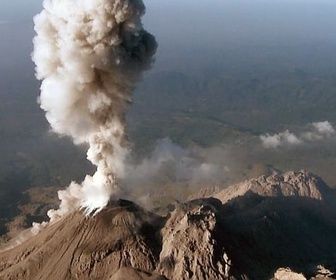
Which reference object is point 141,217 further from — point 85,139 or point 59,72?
point 59,72

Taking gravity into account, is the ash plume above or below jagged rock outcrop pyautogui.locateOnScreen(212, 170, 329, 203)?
below

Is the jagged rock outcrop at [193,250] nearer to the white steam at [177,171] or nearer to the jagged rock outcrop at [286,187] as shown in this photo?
the jagged rock outcrop at [286,187]

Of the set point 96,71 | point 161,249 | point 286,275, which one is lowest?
point 286,275

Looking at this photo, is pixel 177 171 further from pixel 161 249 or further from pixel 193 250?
pixel 193 250

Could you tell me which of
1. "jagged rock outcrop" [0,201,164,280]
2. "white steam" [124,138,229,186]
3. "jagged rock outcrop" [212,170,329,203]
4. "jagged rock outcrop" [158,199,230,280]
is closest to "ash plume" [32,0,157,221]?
"jagged rock outcrop" [0,201,164,280]

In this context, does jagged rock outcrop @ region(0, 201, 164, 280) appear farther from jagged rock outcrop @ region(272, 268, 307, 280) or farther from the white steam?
the white steam

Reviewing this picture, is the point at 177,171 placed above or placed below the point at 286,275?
above

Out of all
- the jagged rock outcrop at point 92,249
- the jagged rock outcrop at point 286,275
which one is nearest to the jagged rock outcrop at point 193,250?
Answer: the jagged rock outcrop at point 92,249

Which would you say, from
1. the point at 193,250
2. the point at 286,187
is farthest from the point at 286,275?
the point at 286,187

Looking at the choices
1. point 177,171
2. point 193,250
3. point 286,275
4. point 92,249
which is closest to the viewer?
point 286,275
